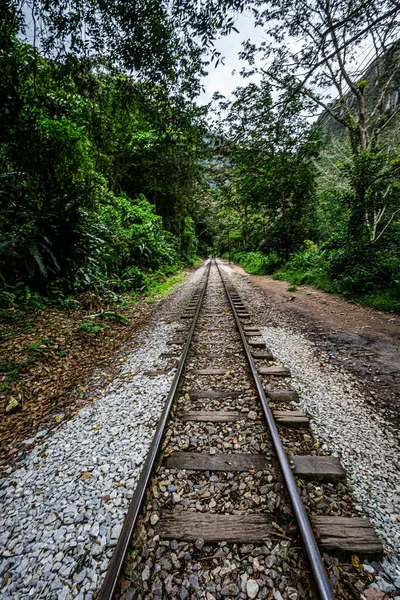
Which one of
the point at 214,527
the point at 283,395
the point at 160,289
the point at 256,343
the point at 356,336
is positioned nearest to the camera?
the point at 214,527

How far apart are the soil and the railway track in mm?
1344

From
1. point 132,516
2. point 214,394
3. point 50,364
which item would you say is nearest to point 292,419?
point 214,394

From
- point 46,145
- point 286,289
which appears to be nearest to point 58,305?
point 46,145

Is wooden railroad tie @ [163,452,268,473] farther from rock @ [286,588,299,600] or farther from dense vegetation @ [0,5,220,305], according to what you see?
dense vegetation @ [0,5,220,305]

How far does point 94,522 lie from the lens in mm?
1738

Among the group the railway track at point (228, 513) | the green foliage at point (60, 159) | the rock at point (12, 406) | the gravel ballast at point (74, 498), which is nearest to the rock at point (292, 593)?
the railway track at point (228, 513)

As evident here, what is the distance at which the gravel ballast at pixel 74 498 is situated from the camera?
1465 millimetres

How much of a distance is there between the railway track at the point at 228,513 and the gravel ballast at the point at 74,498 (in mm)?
191

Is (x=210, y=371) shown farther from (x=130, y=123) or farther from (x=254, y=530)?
(x=130, y=123)

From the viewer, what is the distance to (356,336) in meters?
5.09

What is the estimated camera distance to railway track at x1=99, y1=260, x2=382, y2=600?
1.40m

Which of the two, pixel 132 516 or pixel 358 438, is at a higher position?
pixel 132 516

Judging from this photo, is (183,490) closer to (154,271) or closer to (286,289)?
(286,289)

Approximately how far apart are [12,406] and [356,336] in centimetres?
611
